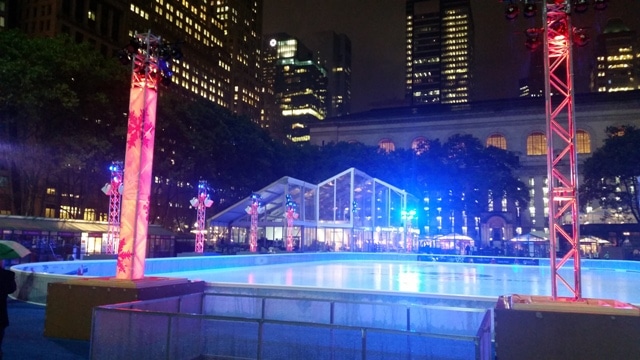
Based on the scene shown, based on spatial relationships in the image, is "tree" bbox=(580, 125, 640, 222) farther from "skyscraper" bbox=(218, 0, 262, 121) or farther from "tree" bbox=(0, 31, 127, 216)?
"skyscraper" bbox=(218, 0, 262, 121)

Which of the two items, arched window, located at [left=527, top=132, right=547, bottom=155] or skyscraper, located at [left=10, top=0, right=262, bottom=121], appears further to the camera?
arched window, located at [left=527, top=132, right=547, bottom=155]

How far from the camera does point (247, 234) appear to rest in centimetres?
5022

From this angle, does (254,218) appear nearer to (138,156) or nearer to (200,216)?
(200,216)

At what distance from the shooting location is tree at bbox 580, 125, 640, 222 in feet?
180

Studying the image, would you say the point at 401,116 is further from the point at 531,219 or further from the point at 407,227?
the point at 407,227

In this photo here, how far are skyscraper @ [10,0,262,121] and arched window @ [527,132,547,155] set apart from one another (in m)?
48.7

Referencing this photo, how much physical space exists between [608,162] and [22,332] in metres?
56.3

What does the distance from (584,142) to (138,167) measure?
86866 mm

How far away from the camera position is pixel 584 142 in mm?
86938

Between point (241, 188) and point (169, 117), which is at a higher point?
point (169, 117)

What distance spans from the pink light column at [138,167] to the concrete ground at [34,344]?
1.89 m

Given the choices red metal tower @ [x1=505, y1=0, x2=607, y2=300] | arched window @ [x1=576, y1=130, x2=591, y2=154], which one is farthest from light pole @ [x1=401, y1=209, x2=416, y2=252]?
arched window @ [x1=576, y1=130, x2=591, y2=154]

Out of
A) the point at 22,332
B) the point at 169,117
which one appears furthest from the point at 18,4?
the point at 22,332

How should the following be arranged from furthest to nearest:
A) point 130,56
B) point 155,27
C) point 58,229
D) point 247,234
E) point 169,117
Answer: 1. point 155,27
2. point 247,234
3. point 169,117
4. point 58,229
5. point 130,56
